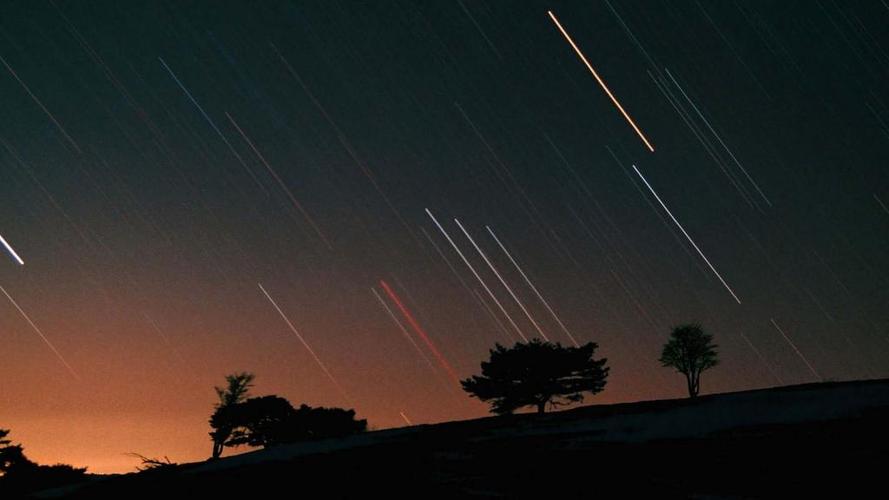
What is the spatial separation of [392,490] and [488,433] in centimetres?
1013

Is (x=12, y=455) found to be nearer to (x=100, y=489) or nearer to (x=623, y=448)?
(x=100, y=489)

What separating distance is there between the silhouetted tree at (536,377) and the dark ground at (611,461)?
29.4 metres

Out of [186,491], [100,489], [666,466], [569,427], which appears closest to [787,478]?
[666,466]

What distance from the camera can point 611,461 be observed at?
15172 millimetres

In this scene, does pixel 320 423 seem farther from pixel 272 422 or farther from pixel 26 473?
pixel 26 473

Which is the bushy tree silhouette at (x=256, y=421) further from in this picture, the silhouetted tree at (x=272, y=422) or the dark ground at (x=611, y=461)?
the dark ground at (x=611, y=461)

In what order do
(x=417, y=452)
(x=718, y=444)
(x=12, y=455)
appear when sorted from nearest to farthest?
→ (x=718, y=444) → (x=417, y=452) → (x=12, y=455)

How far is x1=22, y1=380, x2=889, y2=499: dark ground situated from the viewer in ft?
40.0

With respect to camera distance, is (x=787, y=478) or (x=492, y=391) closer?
(x=787, y=478)

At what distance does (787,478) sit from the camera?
39.4 ft

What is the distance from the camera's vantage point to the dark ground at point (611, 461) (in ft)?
40.0

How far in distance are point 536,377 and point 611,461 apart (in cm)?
4075

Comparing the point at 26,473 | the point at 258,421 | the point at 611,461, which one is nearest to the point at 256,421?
the point at 258,421

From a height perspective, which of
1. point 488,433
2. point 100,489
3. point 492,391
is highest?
point 492,391
